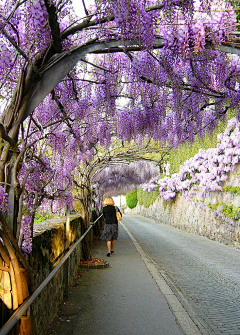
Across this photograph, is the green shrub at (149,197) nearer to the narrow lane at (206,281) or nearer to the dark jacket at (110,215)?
the narrow lane at (206,281)

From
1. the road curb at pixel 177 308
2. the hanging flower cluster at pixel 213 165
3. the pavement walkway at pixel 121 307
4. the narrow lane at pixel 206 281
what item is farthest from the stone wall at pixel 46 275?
the hanging flower cluster at pixel 213 165

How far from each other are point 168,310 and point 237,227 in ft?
22.5

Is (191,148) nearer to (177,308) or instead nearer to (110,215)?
(110,215)

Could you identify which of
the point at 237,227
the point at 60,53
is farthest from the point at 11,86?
the point at 237,227

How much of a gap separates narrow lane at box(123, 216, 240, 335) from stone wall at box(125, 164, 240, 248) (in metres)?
0.74

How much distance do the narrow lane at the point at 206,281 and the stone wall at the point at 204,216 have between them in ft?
2.42

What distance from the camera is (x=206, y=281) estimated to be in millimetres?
5648

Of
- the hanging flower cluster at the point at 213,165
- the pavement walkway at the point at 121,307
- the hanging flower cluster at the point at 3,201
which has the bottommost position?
the pavement walkway at the point at 121,307

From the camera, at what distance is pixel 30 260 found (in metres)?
2.59

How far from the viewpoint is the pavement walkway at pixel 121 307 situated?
329 centimetres

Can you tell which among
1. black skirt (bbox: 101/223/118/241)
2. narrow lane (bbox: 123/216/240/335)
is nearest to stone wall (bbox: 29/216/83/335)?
narrow lane (bbox: 123/216/240/335)

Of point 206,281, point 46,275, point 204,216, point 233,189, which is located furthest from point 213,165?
point 46,275

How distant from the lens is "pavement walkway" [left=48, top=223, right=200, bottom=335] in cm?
329

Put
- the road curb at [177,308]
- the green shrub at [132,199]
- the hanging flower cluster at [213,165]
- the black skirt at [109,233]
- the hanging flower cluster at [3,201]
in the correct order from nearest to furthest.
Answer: the hanging flower cluster at [3,201]
the road curb at [177,308]
the black skirt at [109,233]
the hanging flower cluster at [213,165]
the green shrub at [132,199]
